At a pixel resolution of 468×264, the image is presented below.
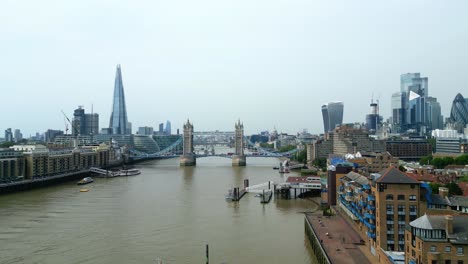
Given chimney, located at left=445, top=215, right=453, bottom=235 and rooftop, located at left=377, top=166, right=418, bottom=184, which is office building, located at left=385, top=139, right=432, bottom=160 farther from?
chimney, located at left=445, top=215, right=453, bottom=235

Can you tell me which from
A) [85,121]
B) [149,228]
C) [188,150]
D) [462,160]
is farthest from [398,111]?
[149,228]

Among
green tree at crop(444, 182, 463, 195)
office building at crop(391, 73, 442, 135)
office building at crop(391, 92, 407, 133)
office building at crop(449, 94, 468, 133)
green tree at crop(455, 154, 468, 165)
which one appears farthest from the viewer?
office building at crop(391, 92, 407, 133)

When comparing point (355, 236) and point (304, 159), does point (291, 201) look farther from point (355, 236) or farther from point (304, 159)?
point (304, 159)

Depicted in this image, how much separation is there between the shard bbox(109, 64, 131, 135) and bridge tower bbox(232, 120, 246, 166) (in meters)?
52.7

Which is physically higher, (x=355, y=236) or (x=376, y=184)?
(x=376, y=184)

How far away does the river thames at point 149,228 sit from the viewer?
19297 millimetres

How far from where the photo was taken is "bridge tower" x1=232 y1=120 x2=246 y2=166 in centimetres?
7324

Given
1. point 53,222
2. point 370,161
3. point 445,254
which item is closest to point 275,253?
point 445,254

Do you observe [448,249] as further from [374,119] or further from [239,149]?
[374,119]

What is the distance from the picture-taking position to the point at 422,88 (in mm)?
168125

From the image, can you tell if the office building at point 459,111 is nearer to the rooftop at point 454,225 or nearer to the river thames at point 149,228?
the river thames at point 149,228

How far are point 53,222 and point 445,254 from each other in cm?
2078

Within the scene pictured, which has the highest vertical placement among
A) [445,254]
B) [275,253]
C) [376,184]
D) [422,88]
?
[422,88]

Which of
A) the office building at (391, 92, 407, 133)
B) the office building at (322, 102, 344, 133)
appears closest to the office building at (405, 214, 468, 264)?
the office building at (391, 92, 407, 133)
